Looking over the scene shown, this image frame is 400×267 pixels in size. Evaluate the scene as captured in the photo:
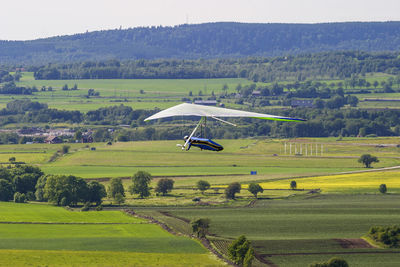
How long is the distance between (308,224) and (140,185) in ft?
113

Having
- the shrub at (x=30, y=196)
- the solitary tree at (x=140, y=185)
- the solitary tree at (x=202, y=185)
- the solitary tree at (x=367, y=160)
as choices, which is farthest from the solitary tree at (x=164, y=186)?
→ the solitary tree at (x=367, y=160)

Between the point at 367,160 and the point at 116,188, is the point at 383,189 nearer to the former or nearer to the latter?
the point at 367,160

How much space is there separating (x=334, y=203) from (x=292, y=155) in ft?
181

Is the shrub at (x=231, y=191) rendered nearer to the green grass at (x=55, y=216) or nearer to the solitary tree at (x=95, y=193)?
the green grass at (x=55, y=216)

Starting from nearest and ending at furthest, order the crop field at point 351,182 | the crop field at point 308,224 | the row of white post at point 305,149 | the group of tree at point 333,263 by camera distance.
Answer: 1. the group of tree at point 333,263
2. the crop field at point 308,224
3. the crop field at point 351,182
4. the row of white post at point 305,149

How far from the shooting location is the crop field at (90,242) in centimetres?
8381

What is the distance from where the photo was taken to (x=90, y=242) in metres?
92.2

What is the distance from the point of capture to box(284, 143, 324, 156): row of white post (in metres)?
172

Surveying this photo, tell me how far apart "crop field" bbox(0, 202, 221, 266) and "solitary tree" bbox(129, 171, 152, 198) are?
1377cm

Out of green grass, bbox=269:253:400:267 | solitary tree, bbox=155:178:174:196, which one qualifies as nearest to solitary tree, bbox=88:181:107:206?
solitary tree, bbox=155:178:174:196

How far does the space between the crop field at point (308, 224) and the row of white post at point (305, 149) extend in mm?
52184

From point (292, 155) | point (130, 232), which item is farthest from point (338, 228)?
point (292, 155)

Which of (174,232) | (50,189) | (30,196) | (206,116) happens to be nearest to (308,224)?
(174,232)

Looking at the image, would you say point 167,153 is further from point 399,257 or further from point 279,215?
Answer: point 399,257
